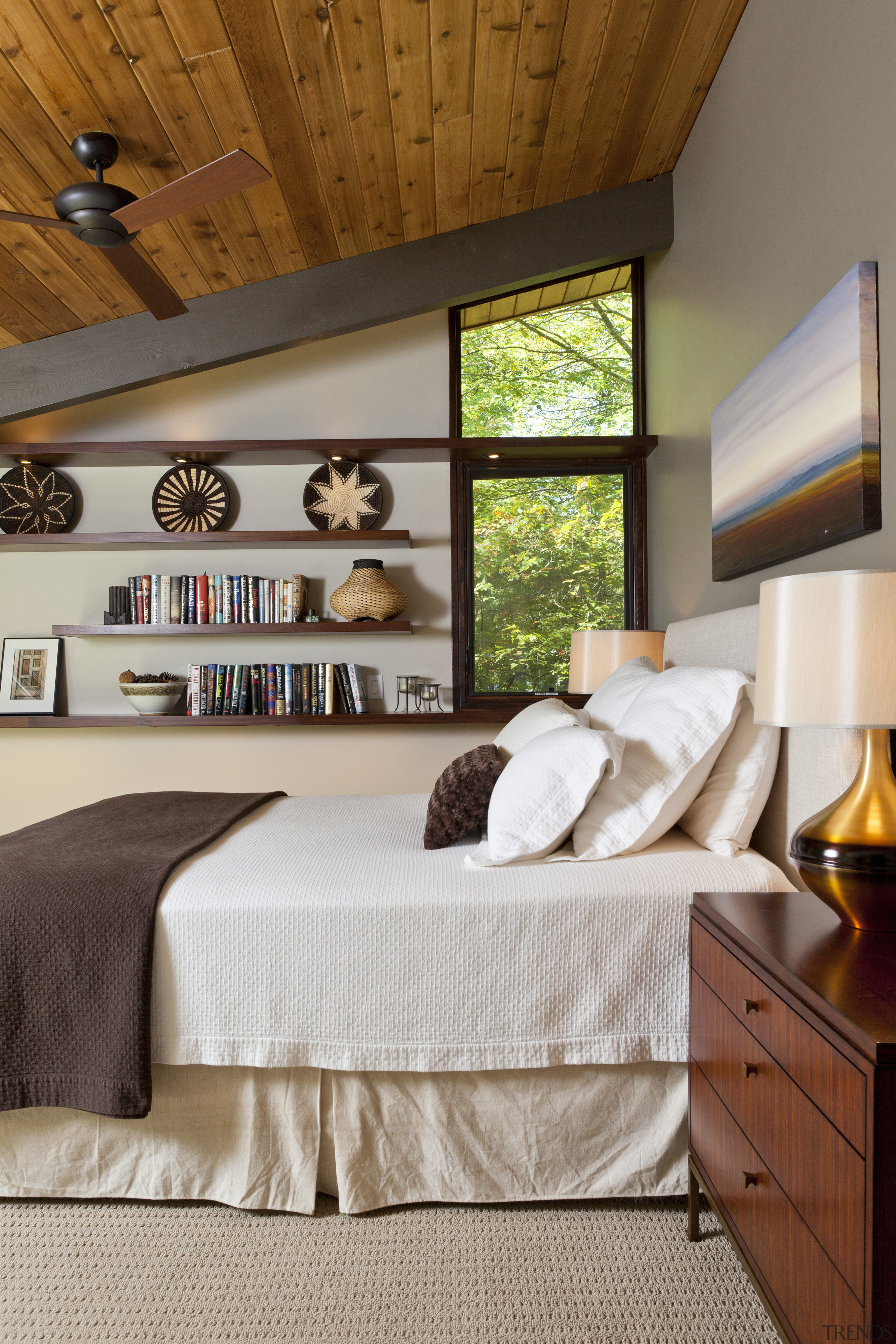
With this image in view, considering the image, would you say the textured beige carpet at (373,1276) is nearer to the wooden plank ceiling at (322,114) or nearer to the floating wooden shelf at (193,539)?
the floating wooden shelf at (193,539)

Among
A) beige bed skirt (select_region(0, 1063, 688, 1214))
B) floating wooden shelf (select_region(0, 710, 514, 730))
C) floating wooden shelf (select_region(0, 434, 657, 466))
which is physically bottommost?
beige bed skirt (select_region(0, 1063, 688, 1214))

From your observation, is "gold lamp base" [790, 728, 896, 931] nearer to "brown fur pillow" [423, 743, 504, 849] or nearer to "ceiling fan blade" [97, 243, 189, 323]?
"brown fur pillow" [423, 743, 504, 849]

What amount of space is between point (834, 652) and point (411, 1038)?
1043mm

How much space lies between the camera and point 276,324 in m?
3.56

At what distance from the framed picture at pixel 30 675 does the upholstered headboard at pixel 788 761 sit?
3.09 meters

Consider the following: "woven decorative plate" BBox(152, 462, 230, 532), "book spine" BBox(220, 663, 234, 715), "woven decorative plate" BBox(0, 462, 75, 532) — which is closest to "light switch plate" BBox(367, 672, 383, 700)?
"book spine" BBox(220, 663, 234, 715)

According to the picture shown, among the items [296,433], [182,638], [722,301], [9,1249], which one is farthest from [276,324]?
[9,1249]

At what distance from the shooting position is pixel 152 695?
3.83m

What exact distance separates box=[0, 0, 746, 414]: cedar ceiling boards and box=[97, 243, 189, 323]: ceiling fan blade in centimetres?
42

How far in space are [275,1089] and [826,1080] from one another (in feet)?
3.60

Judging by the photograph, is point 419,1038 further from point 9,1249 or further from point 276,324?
point 276,324

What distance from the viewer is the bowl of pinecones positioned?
383 centimetres

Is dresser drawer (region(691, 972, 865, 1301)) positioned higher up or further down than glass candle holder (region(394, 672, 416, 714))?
further down

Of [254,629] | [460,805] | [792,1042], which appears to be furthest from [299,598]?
[792,1042]
